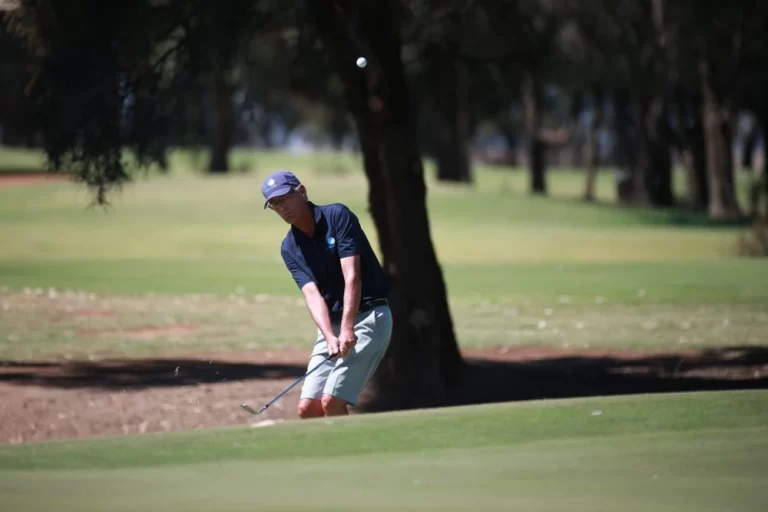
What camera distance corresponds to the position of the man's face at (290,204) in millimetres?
8047

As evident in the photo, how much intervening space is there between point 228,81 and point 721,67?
981 inches

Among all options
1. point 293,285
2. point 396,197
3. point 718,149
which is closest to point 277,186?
point 396,197

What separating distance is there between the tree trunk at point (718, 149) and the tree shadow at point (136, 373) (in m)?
27.2

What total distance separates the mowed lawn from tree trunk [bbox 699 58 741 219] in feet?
4.97

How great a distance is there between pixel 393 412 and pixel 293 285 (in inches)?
646

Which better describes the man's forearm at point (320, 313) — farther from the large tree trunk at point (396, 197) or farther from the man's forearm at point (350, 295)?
the large tree trunk at point (396, 197)

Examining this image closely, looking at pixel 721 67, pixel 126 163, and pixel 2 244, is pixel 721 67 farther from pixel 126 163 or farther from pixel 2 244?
pixel 126 163

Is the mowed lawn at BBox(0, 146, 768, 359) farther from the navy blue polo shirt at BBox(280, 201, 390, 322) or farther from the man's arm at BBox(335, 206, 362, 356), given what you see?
the man's arm at BBox(335, 206, 362, 356)

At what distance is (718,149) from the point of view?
139 feet

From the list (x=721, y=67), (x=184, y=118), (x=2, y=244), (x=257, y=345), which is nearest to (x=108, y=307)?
(x=257, y=345)

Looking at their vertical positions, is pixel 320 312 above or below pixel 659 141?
above

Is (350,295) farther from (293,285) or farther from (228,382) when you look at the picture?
(293,285)

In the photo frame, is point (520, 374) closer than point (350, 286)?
No

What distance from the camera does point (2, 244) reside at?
34594mm
